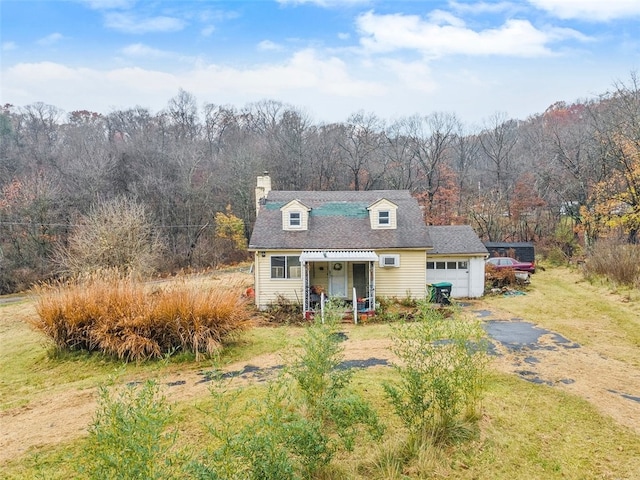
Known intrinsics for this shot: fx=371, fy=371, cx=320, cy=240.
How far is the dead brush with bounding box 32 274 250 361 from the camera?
29.7 feet

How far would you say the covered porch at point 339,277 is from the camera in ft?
48.6

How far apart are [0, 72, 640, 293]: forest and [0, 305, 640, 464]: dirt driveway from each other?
10.3m

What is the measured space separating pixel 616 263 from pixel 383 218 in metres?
10.7

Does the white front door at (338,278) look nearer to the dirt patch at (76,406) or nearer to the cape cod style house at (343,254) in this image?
the cape cod style house at (343,254)

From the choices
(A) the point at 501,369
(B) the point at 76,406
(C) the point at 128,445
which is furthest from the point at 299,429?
(A) the point at 501,369

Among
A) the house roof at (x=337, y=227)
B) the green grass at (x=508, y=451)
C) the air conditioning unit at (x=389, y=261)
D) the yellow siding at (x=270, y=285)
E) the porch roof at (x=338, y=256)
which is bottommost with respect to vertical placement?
the green grass at (x=508, y=451)

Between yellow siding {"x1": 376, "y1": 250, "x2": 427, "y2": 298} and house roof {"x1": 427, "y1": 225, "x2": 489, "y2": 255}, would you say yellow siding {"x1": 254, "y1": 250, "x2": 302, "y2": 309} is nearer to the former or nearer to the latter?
yellow siding {"x1": 376, "y1": 250, "x2": 427, "y2": 298}

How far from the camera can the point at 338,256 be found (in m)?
14.9

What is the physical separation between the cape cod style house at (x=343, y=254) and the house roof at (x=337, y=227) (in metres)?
0.04

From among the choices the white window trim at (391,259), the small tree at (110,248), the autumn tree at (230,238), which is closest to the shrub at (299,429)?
the white window trim at (391,259)

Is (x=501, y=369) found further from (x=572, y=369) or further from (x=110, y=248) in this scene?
(x=110, y=248)

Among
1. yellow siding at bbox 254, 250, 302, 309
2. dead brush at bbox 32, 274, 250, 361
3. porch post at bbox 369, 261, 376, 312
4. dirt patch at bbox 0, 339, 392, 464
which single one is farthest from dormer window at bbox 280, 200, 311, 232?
dirt patch at bbox 0, 339, 392, 464

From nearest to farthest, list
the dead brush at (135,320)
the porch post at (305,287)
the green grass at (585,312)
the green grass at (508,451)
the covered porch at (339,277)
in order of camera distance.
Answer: the green grass at (508,451), the dead brush at (135,320), the green grass at (585,312), the porch post at (305,287), the covered porch at (339,277)

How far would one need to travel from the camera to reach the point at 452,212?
33469 millimetres
